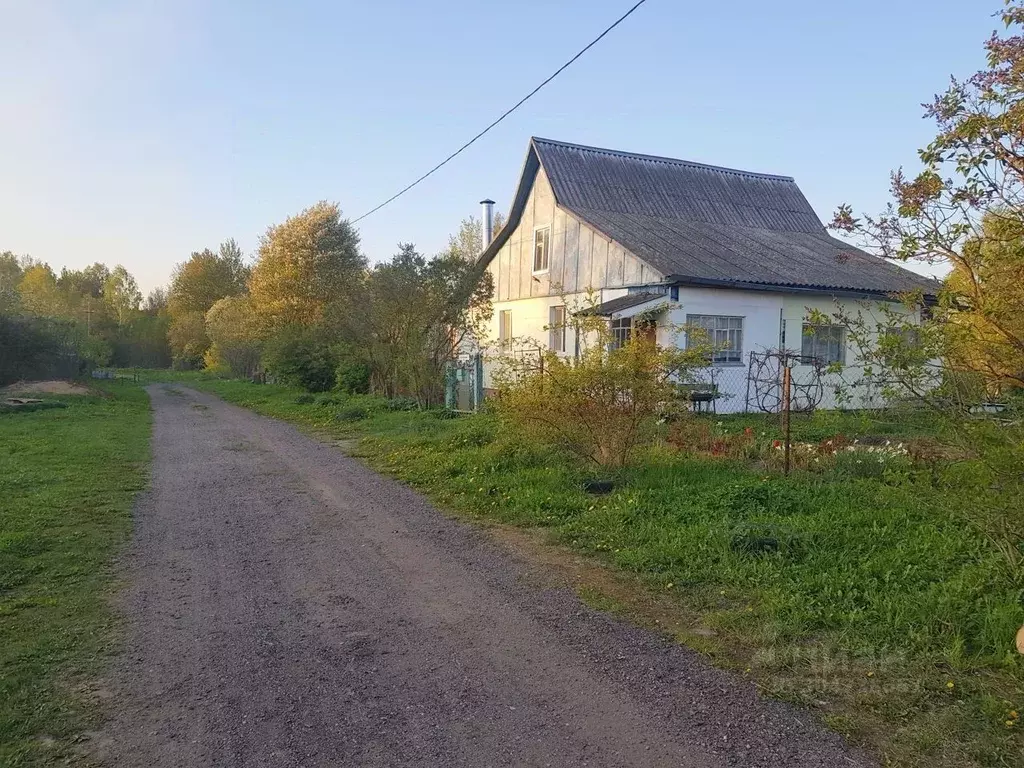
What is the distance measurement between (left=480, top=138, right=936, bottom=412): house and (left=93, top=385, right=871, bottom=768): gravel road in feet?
27.5

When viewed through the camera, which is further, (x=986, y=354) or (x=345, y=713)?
(x=986, y=354)

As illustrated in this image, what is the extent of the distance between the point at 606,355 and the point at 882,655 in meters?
5.02

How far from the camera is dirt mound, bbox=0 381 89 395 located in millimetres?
22781

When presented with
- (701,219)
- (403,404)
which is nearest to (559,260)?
(701,219)

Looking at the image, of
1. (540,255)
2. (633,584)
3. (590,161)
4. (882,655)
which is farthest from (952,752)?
(590,161)

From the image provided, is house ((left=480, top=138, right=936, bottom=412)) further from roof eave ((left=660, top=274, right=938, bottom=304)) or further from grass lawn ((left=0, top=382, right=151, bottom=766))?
grass lawn ((left=0, top=382, right=151, bottom=766))

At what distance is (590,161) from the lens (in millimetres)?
21781

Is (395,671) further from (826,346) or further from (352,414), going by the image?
(826,346)

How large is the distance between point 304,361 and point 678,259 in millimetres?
13912

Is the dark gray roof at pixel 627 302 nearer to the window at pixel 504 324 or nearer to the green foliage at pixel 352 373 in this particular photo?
the window at pixel 504 324

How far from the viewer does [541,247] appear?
20.9 meters

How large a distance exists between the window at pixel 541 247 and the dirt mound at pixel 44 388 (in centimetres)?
1556

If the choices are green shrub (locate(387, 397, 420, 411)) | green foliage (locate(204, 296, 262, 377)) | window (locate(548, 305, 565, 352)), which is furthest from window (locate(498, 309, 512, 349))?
green foliage (locate(204, 296, 262, 377))

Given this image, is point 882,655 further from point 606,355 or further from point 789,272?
point 789,272
